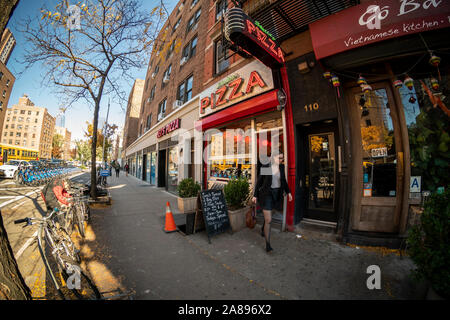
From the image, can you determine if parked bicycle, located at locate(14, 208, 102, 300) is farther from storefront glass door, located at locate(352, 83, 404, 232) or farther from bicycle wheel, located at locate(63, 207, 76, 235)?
storefront glass door, located at locate(352, 83, 404, 232)

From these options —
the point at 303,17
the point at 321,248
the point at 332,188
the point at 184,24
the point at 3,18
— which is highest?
the point at 184,24

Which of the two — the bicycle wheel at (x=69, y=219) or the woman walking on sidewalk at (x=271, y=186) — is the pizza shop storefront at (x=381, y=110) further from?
the bicycle wheel at (x=69, y=219)

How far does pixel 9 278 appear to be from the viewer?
180 cm

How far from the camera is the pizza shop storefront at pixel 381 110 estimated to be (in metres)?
3.62

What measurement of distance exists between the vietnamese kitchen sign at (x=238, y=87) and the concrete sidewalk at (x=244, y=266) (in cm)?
498

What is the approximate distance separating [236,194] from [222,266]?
2223mm

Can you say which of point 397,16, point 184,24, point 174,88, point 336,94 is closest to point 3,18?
point 336,94

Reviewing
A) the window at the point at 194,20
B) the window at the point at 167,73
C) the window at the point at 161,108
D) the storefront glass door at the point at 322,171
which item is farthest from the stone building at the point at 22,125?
the storefront glass door at the point at 322,171

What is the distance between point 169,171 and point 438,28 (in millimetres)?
13058

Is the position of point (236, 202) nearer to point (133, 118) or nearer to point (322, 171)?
point (322, 171)
